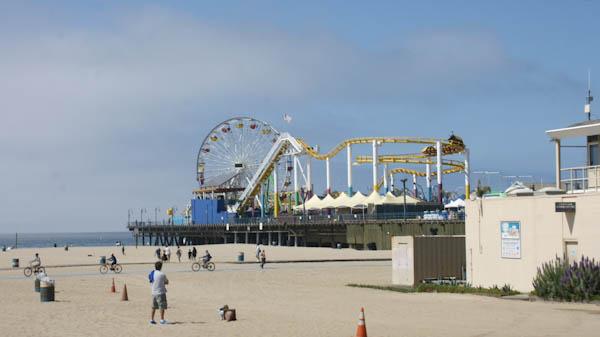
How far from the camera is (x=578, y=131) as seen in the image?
2506 cm

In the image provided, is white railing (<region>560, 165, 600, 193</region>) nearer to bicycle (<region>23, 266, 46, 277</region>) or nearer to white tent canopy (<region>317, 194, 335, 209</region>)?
bicycle (<region>23, 266, 46, 277</region>)

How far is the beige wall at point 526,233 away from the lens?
21.8 meters

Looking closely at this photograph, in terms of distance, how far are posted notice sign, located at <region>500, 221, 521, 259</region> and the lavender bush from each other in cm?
196

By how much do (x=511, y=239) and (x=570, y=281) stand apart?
11.5 ft

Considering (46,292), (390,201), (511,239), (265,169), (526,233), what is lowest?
(46,292)

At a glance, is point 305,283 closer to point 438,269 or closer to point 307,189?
point 438,269

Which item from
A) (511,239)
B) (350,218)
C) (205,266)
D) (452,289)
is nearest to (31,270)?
(205,266)

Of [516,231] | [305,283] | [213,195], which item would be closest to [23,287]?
[305,283]

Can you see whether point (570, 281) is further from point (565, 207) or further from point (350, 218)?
point (350, 218)

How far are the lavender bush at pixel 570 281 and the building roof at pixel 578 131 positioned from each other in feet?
16.6

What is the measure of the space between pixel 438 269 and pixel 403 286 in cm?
160

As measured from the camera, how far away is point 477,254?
26.0m

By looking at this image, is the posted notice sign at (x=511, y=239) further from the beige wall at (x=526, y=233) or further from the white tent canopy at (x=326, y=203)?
the white tent canopy at (x=326, y=203)

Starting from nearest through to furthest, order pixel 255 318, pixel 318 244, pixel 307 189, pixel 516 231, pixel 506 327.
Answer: pixel 506 327, pixel 255 318, pixel 516 231, pixel 318 244, pixel 307 189
